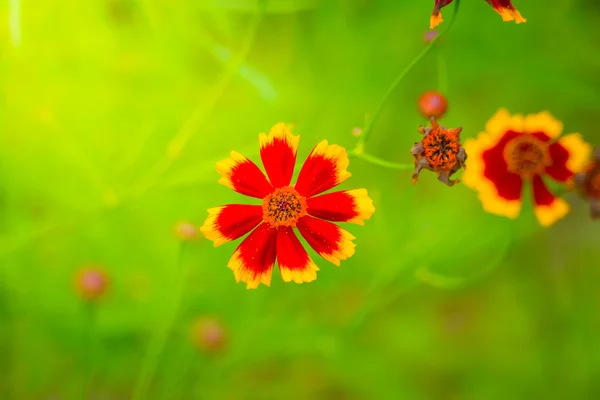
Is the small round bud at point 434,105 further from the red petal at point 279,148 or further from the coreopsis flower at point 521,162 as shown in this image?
the red petal at point 279,148

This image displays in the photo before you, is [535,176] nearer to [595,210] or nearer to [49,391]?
[595,210]

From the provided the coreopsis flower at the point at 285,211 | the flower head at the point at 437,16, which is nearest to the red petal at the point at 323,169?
the coreopsis flower at the point at 285,211

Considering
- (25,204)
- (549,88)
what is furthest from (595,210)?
(25,204)

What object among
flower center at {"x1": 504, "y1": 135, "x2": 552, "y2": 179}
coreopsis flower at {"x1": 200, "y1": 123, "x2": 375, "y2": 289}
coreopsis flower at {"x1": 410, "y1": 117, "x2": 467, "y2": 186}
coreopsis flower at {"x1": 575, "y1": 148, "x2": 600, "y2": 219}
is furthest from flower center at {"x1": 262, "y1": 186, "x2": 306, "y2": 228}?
coreopsis flower at {"x1": 575, "y1": 148, "x2": 600, "y2": 219}

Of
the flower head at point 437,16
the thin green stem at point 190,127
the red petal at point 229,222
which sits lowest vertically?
the red petal at point 229,222

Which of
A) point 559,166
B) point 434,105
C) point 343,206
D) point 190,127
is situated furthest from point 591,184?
point 190,127

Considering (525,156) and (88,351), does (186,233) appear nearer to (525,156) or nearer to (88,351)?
(88,351)

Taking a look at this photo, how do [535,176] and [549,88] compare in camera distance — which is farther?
[549,88]

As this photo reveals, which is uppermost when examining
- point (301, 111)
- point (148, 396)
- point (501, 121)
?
point (301, 111)
